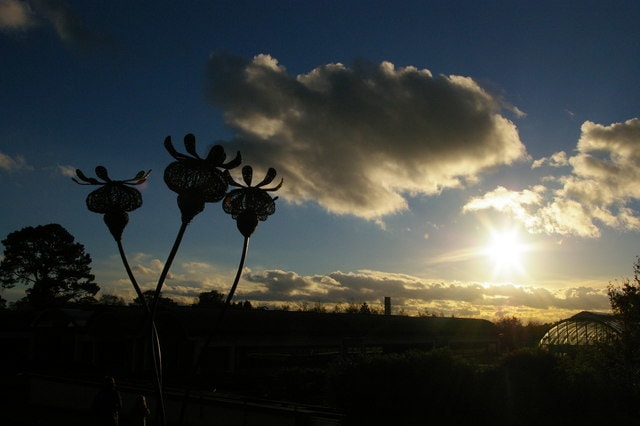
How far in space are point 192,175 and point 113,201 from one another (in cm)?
97

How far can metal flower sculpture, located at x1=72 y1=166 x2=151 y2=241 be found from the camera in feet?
16.7

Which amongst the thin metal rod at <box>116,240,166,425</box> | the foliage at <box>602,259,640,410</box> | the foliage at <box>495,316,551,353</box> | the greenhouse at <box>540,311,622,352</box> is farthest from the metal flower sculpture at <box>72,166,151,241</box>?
the foliage at <box>495,316,551,353</box>

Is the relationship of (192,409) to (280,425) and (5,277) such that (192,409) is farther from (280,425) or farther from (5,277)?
(5,277)

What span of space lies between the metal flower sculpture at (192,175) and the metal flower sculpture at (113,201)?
65cm

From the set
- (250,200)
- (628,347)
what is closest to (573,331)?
(628,347)

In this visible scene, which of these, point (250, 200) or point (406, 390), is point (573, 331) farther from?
point (250, 200)

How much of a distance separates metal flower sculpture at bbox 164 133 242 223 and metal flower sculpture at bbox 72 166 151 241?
25.7 inches

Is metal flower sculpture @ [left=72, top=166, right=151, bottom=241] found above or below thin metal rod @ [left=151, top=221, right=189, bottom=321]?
above

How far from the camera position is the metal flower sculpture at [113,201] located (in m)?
5.08

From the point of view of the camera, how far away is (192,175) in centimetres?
482

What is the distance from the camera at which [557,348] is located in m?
32.3

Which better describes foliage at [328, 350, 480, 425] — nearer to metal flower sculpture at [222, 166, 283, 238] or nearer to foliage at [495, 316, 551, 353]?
metal flower sculpture at [222, 166, 283, 238]

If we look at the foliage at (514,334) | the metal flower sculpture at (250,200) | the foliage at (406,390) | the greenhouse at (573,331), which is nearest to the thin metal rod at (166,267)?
the metal flower sculpture at (250,200)

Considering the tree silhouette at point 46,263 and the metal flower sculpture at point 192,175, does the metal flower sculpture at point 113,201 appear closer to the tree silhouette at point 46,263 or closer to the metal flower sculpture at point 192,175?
the metal flower sculpture at point 192,175
